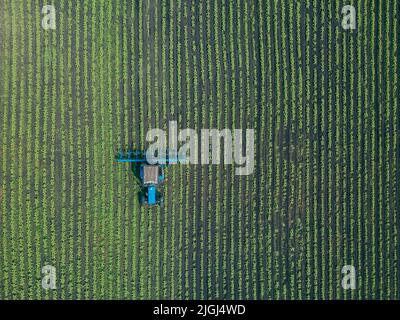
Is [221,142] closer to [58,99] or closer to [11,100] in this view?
[58,99]

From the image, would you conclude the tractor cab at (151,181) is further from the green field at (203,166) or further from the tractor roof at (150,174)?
the green field at (203,166)

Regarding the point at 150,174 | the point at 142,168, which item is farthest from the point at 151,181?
the point at 142,168

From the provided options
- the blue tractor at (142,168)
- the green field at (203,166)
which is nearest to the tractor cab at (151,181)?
the blue tractor at (142,168)

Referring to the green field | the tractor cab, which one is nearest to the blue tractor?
the tractor cab

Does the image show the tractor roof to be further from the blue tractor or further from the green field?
the green field

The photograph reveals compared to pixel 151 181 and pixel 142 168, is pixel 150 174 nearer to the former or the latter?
pixel 151 181

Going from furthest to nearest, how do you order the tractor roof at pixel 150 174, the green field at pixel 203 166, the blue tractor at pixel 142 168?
the green field at pixel 203 166
the blue tractor at pixel 142 168
the tractor roof at pixel 150 174
